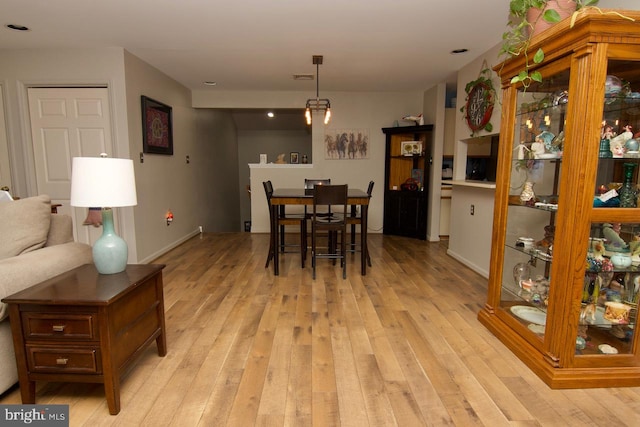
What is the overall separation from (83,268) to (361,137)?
4654mm

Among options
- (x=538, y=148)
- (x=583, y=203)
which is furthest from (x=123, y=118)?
(x=583, y=203)

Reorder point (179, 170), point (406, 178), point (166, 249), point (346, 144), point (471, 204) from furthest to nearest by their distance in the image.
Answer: point (346, 144) < point (406, 178) < point (179, 170) < point (166, 249) < point (471, 204)

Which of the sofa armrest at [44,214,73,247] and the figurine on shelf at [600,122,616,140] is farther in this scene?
the sofa armrest at [44,214,73,247]

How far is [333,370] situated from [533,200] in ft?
5.19

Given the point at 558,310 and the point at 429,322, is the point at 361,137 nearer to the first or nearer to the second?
the point at 429,322

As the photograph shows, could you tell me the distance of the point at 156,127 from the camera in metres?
4.28

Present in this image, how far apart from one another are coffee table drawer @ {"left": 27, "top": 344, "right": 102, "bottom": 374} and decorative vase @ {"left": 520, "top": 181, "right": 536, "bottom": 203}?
245 cm

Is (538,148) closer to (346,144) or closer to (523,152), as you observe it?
(523,152)

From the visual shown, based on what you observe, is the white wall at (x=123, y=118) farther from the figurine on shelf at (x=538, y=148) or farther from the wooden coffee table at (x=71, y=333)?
the figurine on shelf at (x=538, y=148)

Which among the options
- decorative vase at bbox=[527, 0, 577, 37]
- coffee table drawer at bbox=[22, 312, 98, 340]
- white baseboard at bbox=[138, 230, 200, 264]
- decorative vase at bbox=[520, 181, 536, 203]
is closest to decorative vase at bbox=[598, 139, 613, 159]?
decorative vase at bbox=[520, 181, 536, 203]

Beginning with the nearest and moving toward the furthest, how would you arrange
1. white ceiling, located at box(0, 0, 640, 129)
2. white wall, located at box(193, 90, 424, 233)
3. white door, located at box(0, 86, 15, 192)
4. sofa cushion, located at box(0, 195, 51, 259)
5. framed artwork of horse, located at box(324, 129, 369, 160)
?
sofa cushion, located at box(0, 195, 51, 259) < white ceiling, located at box(0, 0, 640, 129) < white door, located at box(0, 86, 15, 192) < white wall, located at box(193, 90, 424, 233) < framed artwork of horse, located at box(324, 129, 369, 160)

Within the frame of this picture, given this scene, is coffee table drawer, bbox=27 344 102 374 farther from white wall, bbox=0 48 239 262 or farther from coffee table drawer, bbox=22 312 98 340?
white wall, bbox=0 48 239 262

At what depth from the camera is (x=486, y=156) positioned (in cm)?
476

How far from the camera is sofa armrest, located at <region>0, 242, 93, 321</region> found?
1534mm
